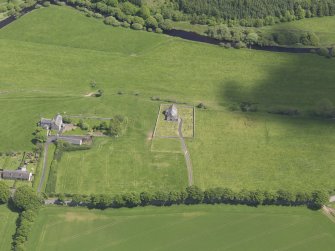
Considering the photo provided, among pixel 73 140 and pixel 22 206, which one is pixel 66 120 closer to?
pixel 73 140

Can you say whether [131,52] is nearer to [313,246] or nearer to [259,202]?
[259,202]

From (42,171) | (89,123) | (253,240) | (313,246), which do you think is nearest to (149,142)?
(89,123)

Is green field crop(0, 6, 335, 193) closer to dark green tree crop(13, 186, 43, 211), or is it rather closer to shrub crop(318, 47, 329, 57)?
shrub crop(318, 47, 329, 57)

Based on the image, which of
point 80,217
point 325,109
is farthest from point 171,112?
point 325,109

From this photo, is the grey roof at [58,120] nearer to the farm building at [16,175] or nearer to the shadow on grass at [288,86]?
the farm building at [16,175]

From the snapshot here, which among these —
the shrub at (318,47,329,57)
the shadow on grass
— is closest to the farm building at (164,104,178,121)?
the shadow on grass
